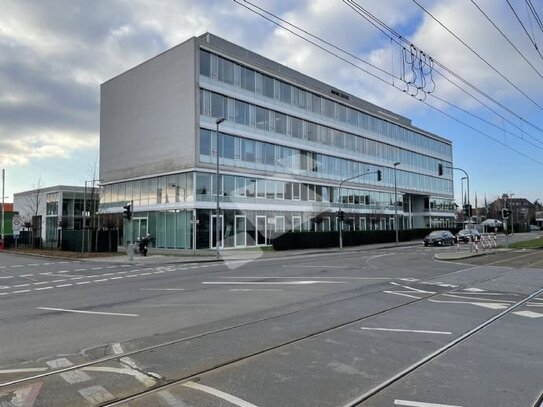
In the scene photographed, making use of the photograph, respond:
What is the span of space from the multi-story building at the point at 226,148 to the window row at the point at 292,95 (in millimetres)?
140

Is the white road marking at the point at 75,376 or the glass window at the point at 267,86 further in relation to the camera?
the glass window at the point at 267,86

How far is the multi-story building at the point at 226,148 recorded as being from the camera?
41.0 m

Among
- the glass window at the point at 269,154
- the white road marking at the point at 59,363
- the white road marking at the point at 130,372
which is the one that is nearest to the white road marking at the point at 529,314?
the white road marking at the point at 130,372

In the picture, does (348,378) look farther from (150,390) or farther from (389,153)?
(389,153)

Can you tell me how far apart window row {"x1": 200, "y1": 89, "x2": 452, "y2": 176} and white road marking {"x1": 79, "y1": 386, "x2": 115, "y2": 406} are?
122 ft

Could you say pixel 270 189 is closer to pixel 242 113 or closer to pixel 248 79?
pixel 242 113

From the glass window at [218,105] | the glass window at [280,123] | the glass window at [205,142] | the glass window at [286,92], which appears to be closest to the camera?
the glass window at [205,142]

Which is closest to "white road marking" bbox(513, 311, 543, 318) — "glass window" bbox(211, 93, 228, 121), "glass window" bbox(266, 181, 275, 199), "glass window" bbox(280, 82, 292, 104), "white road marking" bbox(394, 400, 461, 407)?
"white road marking" bbox(394, 400, 461, 407)

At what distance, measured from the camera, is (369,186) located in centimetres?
6512

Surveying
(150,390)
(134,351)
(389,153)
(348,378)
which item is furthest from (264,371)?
(389,153)

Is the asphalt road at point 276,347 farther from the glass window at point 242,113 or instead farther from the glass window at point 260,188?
the glass window at point 242,113

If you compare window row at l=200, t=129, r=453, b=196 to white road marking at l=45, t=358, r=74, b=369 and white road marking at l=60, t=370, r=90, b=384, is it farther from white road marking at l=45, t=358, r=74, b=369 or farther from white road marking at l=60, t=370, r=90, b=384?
white road marking at l=60, t=370, r=90, b=384

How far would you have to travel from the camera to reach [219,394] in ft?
16.6

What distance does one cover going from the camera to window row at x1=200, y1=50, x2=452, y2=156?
140ft
